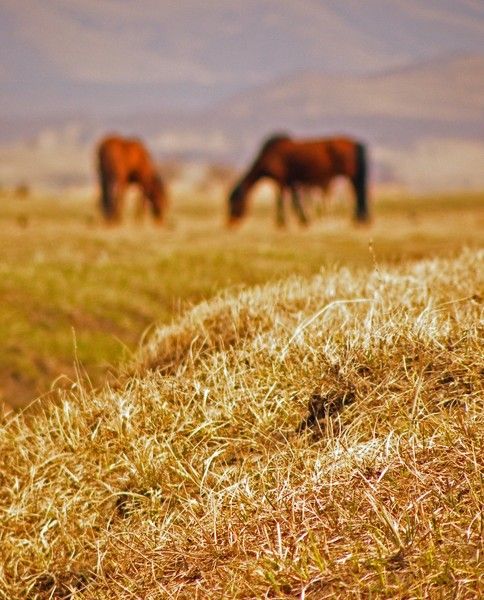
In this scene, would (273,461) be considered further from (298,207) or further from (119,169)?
(119,169)

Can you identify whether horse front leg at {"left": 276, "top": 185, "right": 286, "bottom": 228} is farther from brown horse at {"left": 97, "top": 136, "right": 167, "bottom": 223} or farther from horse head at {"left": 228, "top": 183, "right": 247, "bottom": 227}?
brown horse at {"left": 97, "top": 136, "right": 167, "bottom": 223}

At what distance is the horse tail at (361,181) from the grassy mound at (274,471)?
34422 millimetres

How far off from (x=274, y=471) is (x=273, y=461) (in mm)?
65

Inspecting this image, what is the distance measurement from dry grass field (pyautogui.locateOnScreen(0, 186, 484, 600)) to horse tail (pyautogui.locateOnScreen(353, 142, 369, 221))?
110ft

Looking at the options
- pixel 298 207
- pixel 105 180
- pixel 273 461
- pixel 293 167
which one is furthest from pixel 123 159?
pixel 273 461

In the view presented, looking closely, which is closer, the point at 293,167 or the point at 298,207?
the point at 298,207

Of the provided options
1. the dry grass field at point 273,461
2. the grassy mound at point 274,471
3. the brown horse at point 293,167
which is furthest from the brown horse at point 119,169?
the grassy mound at point 274,471

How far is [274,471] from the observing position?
342 cm

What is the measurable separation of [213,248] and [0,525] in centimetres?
1588

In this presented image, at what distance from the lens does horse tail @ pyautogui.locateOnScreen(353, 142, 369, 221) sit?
38812 mm

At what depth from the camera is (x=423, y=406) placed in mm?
3434

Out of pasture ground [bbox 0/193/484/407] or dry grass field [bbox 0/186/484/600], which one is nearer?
dry grass field [bbox 0/186/484/600]

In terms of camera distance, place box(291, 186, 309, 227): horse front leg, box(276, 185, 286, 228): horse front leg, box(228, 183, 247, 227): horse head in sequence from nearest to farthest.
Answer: box(276, 185, 286, 228): horse front leg → box(291, 186, 309, 227): horse front leg → box(228, 183, 247, 227): horse head

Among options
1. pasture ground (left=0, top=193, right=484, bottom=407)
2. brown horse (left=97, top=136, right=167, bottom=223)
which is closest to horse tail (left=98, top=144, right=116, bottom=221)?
brown horse (left=97, top=136, right=167, bottom=223)
